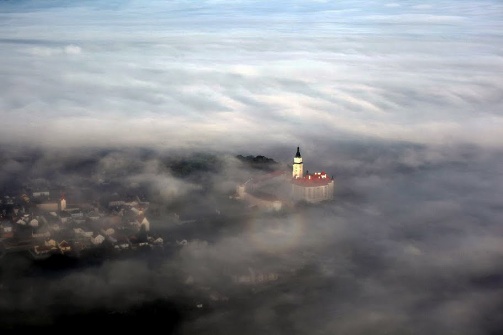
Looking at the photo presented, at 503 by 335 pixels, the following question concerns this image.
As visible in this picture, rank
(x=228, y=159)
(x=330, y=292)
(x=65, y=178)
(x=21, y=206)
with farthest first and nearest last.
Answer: (x=228, y=159), (x=65, y=178), (x=21, y=206), (x=330, y=292)

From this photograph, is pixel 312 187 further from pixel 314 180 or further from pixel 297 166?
pixel 297 166

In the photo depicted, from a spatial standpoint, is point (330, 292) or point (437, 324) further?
point (330, 292)

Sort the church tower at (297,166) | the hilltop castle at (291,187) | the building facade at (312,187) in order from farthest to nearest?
the church tower at (297,166) → the building facade at (312,187) → the hilltop castle at (291,187)

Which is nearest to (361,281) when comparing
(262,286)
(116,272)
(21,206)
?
(262,286)

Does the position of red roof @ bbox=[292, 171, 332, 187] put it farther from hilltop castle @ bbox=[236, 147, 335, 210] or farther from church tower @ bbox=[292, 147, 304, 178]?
church tower @ bbox=[292, 147, 304, 178]

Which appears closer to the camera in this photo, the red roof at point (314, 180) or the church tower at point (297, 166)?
the red roof at point (314, 180)

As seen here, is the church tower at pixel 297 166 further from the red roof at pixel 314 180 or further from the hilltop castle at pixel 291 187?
the red roof at pixel 314 180

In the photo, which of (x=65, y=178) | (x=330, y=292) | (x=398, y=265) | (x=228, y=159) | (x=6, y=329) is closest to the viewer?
(x=6, y=329)

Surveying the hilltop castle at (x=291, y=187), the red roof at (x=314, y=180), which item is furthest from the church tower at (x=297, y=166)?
the red roof at (x=314, y=180)

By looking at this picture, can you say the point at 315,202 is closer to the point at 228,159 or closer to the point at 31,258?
the point at 228,159

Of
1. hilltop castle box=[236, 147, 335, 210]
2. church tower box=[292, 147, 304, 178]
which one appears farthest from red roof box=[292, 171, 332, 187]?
church tower box=[292, 147, 304, 178]
